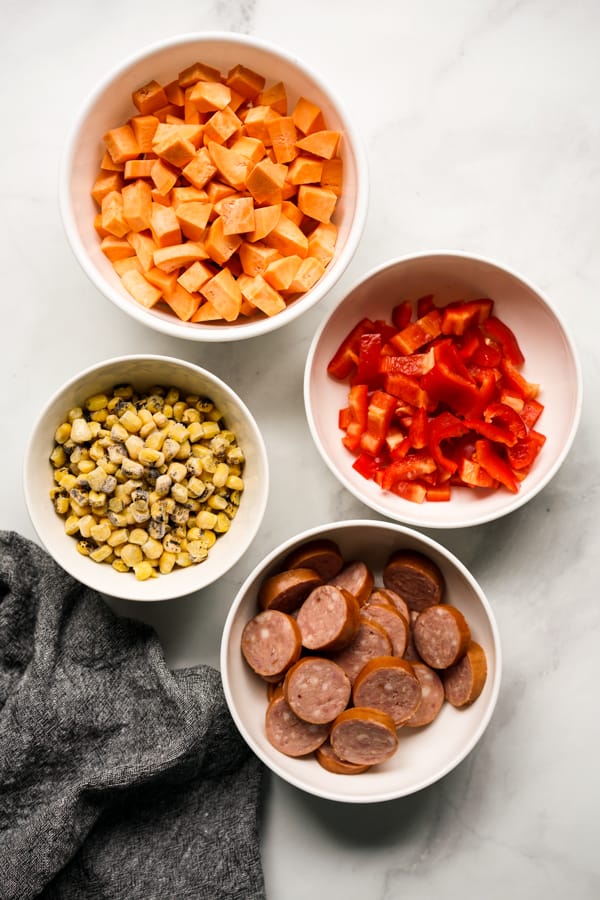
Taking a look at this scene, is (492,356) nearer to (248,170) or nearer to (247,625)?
(248,170)

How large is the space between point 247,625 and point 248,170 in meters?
1.20

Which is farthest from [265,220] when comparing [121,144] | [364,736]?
[364,736]

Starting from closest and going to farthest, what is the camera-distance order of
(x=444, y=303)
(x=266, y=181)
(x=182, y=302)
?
(x=266, y=181) → (x=182, y=302) → (x=444, y=303)

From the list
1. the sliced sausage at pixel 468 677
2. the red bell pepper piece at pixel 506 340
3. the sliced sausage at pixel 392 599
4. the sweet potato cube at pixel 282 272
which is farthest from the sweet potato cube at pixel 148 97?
the sliced sausage at pixel 468 677

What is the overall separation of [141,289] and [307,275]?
447 mm

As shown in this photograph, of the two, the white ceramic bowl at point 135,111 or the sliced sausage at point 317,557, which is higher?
the white ceramic bowl at point 135,111

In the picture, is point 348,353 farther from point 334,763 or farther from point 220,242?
point 334,763

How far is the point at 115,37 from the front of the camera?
7.37ft

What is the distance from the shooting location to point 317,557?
208 cm

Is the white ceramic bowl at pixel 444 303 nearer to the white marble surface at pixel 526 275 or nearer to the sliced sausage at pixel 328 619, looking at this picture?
the white marble surface at pixel 526 275

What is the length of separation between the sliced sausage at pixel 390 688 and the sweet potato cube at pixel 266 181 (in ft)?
4.06

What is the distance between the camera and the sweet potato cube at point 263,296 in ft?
6.57

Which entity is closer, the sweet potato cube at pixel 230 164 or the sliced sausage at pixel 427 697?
the sweet potato cube at pixel 230 164

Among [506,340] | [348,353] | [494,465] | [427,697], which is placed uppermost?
[506,340]
